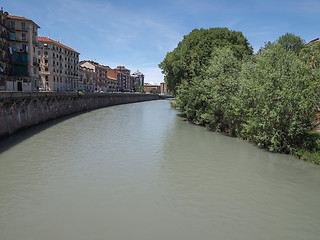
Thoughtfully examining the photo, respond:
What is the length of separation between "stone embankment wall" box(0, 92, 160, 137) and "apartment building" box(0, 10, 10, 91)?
12552mm

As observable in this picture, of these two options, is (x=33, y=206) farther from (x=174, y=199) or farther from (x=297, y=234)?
(x=297, y=234)

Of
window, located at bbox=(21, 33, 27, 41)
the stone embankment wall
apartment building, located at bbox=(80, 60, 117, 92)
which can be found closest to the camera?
the stone embankment wall

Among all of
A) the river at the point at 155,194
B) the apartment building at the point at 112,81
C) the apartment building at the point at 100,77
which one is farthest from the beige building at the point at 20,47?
the apartment building at the point at 112,81

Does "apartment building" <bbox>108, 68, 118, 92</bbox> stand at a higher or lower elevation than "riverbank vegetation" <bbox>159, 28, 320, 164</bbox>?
higher

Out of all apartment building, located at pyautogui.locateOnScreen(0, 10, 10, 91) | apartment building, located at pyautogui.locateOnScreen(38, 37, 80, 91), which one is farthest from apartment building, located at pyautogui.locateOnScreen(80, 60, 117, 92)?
apartment building, located at pyautogui.locateOnScreen(0, 10, 10, 91)

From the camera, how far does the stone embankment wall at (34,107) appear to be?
24750mm

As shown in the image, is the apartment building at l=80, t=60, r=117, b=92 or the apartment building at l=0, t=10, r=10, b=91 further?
the apartment building at l=80, t=60, r=117, b=92

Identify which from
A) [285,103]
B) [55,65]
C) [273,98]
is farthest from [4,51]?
[285,103]

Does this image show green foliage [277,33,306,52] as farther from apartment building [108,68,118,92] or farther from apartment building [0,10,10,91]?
apartment building [108,68,118,92]

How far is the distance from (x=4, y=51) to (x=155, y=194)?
50.4 m

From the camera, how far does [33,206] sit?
34.2 feet

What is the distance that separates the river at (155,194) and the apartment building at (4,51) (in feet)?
109

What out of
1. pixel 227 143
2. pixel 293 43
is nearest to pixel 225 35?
pixel 227 143

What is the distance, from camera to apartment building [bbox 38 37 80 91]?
78000 mm
